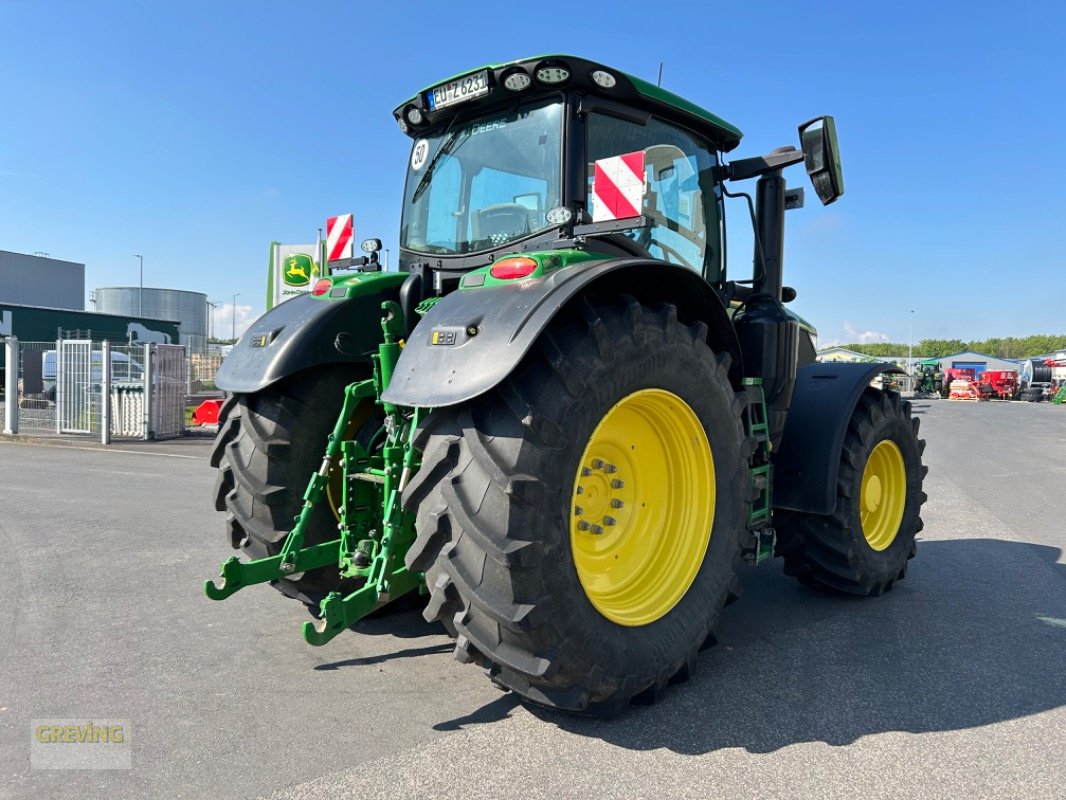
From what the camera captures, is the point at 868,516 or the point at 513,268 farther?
the point at 868,516

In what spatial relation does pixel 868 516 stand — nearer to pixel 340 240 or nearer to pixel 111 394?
pixel 340 240

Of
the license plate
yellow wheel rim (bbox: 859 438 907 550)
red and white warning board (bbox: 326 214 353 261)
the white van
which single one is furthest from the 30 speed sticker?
the white van

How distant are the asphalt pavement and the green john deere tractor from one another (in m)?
0.25

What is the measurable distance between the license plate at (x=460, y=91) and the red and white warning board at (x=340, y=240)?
1.02 metres

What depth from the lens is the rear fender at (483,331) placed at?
248 centimetres

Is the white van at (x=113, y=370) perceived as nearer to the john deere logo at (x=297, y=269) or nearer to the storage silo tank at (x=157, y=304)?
the john deere logo at (x=297, y=269)

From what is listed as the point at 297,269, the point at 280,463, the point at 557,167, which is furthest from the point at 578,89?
the point at 297,269

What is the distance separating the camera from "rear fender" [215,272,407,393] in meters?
3.45

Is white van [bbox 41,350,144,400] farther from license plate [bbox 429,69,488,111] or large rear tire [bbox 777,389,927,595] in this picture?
large rear tire [bbox 777,389,927,595]

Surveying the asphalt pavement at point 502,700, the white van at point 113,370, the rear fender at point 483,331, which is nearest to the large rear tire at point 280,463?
the asphalt pavement at point 502,700

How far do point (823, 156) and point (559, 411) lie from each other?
231 cm

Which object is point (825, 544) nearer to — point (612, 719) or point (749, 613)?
point (749, 613)

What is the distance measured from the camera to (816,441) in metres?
4.19

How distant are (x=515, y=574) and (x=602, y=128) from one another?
2155 mm
